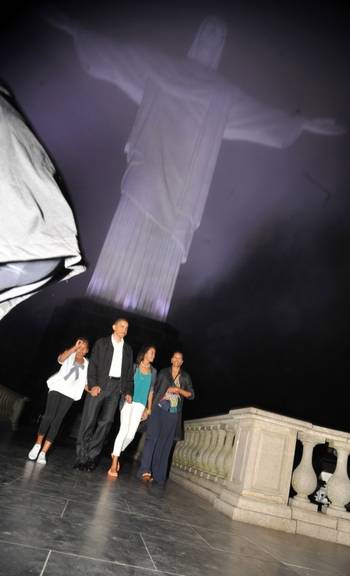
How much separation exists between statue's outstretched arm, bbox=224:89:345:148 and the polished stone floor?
13.4 m

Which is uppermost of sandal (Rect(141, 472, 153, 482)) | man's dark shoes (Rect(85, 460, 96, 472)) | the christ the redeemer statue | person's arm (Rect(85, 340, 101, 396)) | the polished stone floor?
the christ the redeemer statue

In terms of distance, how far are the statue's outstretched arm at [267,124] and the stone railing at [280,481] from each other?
12.4 metres

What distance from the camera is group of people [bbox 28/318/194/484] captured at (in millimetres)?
4066

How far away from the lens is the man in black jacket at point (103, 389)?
4.05 meters

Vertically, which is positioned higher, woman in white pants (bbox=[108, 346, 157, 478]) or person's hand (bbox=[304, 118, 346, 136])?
person's hand (bbox=[304, 118, 346, 136])

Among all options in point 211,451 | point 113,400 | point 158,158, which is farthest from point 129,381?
point 158,158

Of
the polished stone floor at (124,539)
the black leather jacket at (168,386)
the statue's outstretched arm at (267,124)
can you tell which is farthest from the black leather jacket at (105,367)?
the statue's outstretched arm at (267,124)

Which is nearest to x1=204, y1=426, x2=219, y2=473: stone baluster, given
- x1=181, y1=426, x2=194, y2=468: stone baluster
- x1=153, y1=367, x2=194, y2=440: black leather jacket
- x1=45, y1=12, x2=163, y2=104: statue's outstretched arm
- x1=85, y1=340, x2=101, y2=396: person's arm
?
x1=153, y1=367, x2=194, y2=440: black leather jacket

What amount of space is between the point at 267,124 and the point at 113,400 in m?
13.1

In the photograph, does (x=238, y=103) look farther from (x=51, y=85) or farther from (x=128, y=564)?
(x=128, y=564)

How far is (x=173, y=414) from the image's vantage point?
4.64 meters

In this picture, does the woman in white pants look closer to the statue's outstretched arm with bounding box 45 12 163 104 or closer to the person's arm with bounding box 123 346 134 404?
the person's arm with bounding box 123 346 134 404

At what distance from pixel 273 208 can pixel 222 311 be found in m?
8.28

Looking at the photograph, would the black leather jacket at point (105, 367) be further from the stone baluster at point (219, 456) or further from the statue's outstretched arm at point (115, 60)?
the statue's outstretched arm at point (115, 60)
